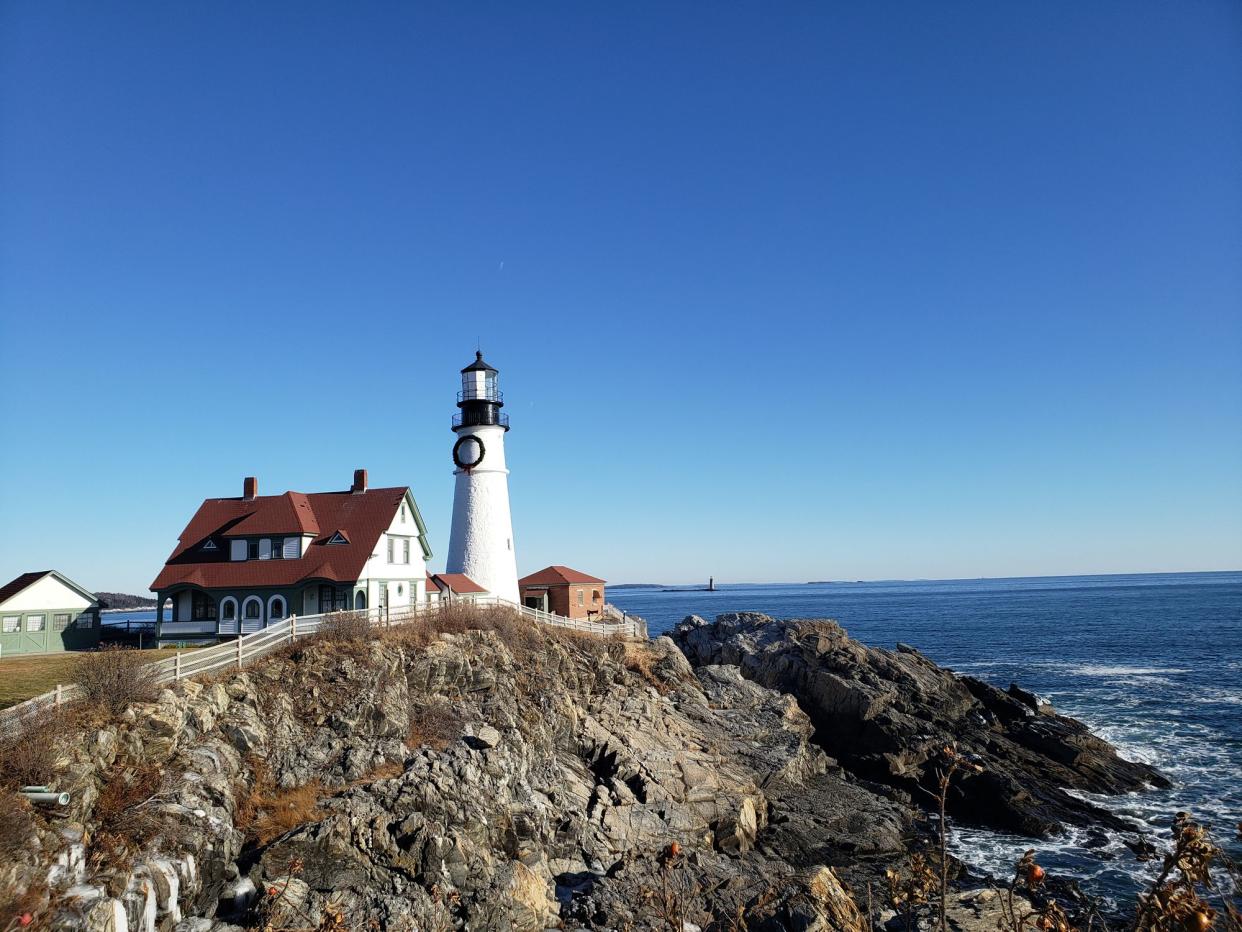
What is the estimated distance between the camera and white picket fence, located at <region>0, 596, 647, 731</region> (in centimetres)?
1748

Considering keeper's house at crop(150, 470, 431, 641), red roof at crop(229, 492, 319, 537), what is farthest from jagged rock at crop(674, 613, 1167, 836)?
red roof at crop(229, 492, 319, 537)

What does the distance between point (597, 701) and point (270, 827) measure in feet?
47.3

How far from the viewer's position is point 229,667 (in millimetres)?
23156

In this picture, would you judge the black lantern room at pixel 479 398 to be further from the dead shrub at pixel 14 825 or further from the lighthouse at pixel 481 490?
the dead shrub at pixel 14 825

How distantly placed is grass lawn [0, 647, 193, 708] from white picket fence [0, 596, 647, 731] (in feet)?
6.08

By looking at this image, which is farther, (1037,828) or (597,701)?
(597,701)

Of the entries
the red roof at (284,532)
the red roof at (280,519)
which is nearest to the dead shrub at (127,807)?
the red roof at (284,532)

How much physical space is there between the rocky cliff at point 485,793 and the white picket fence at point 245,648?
0.82 m

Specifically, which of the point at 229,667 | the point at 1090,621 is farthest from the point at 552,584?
the point at 1090,621

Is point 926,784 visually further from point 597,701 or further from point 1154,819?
point 597,701

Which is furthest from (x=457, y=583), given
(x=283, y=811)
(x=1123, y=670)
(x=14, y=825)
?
(x=1123, y=670)

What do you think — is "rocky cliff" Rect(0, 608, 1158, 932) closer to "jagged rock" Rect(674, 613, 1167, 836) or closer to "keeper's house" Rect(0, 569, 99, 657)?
"jagged rock" Rect(674, 613, 1167, 836)

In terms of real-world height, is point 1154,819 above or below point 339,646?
below

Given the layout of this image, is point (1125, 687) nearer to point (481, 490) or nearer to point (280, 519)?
point (481, 490)
